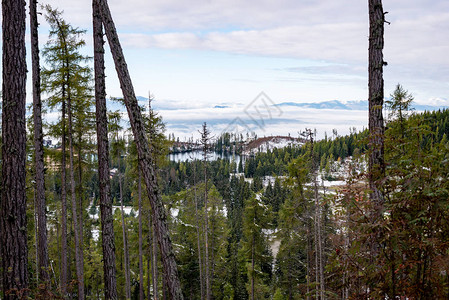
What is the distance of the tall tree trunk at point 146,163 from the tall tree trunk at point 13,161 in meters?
1.50

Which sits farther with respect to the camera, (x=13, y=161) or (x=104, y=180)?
(x=104, y=180)

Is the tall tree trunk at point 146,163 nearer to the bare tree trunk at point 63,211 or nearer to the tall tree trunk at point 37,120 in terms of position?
the tall tree trunk at point 37,120

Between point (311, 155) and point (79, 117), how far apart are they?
10319 mm

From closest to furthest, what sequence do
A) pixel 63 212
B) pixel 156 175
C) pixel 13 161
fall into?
pixel 13 161
pixel 156 175
pixel 63 212

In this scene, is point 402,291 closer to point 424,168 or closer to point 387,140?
point 424,168

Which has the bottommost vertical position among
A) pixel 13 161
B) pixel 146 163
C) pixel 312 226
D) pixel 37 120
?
pixel 312 226

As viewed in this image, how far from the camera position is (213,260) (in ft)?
75.7

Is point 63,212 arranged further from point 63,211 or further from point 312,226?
Answer: point 312,226

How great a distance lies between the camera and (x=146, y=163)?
5.90 m

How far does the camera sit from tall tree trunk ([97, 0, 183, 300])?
577 centimetres

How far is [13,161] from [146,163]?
219 cm

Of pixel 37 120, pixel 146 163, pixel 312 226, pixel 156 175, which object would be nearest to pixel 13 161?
pixel 146 163

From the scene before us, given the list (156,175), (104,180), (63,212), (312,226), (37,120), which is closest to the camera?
(104,180)

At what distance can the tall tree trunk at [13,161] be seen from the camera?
5383 millimetres
